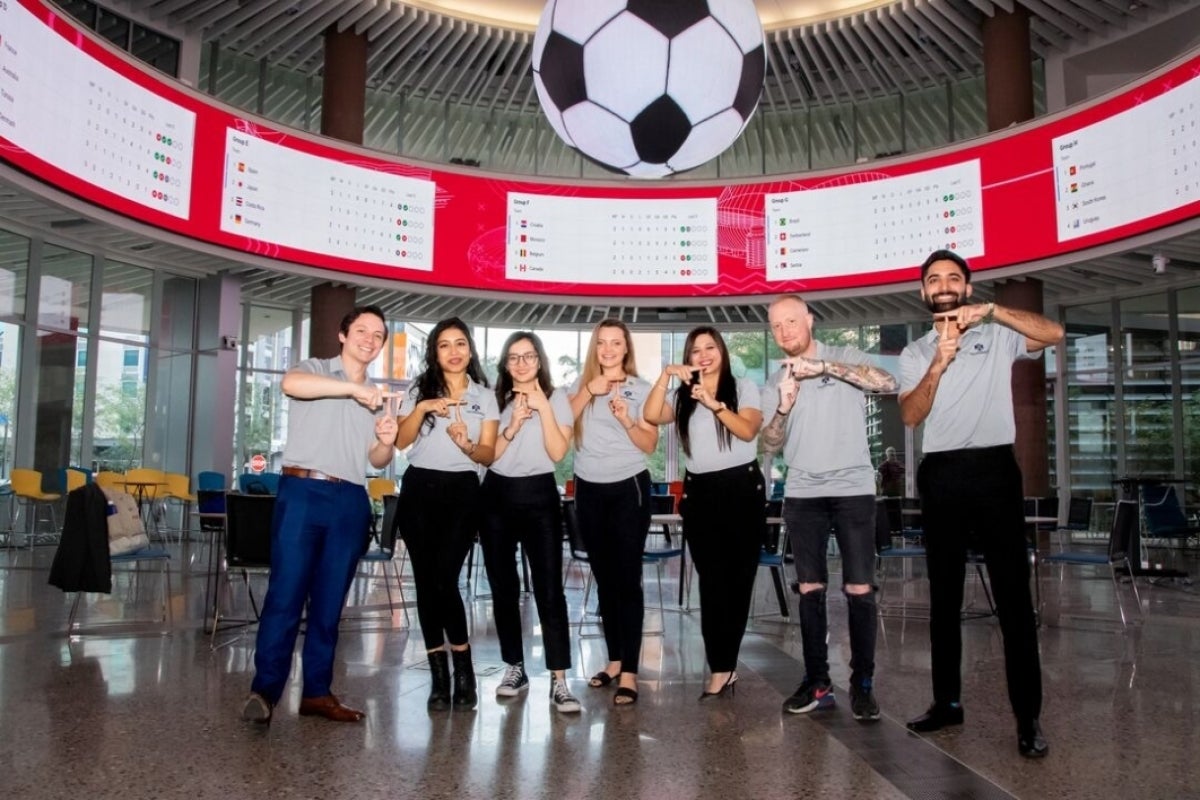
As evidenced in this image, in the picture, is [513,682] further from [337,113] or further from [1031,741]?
[337,113]

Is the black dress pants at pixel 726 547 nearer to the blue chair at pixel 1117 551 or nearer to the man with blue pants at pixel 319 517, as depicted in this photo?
A: the man with blue pants at pixel 319 517

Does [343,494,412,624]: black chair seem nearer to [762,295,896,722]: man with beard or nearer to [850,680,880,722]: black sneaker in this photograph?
[762,295,896,722]: man with beard

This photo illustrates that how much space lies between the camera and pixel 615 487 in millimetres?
3131

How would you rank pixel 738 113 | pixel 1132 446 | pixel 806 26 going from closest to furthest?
pixel 738 113 < pixel 806 26 < pixel 1132 446

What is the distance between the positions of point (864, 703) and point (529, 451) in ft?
4.72

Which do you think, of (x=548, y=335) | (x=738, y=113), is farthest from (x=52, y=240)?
(x=738, y=113)

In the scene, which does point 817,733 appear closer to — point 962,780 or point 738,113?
point 962,780

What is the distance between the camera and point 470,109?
42.3 feet

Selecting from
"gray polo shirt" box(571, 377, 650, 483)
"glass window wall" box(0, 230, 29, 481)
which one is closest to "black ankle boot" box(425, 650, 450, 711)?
"gray polo shirt" box(571, 377, 650, 483)

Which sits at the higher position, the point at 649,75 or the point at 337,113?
the point at 337,113

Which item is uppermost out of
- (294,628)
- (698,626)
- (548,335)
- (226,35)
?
(226,35)

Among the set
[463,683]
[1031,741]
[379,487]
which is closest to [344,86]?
[379,487]

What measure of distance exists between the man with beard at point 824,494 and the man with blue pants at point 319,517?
56.2 inches

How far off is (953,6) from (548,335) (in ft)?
24.3
